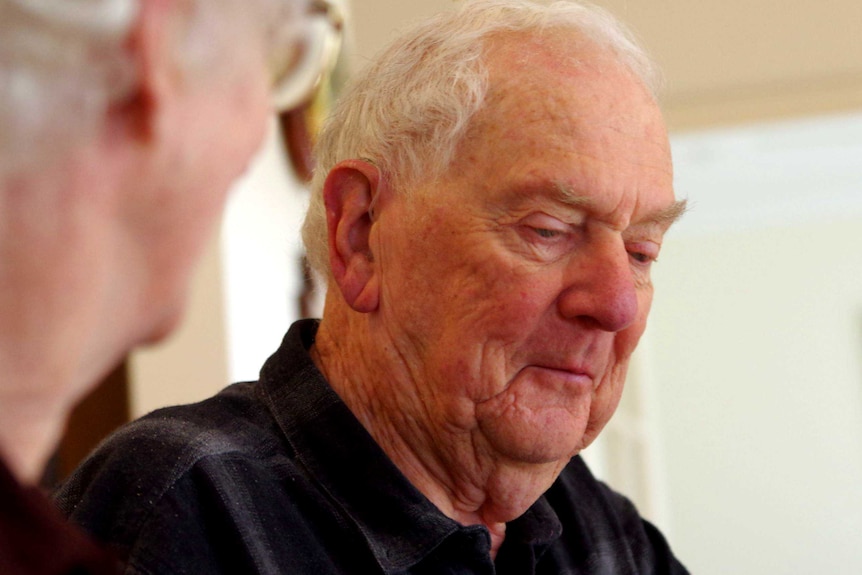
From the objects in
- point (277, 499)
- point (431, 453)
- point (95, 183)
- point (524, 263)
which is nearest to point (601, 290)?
point (524, 263)

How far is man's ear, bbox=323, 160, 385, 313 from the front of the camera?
121 centimetres

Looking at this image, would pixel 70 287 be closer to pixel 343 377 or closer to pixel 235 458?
pixel 235 458

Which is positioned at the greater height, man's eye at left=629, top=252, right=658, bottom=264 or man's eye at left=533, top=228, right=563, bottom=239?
man's eye at left=533, top=228, right=563, bottom=239

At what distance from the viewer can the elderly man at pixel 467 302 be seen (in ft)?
3.63

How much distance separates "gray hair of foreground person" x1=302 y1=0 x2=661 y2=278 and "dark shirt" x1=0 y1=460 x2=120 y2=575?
746 mm

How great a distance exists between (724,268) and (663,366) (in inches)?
33.8

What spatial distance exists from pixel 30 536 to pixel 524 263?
2.42 feet

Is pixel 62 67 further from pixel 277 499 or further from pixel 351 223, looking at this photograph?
pixel 351 223

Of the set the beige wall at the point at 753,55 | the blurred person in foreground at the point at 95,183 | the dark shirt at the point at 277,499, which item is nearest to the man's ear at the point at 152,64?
the blurred person in foreground at the point at 95,183

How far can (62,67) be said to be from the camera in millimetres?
502

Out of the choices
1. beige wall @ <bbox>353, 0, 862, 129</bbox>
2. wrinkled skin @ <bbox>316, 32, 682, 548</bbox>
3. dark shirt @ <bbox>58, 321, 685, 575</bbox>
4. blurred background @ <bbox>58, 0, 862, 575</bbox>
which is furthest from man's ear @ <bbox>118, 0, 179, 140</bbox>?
blurred background @ <bbox>58, 0, 862, 575</bbox>

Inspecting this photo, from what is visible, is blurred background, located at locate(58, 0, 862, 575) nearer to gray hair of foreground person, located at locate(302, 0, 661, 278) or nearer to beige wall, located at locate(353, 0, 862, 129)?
beige wall, located at locate(353, 0, 862, 129)

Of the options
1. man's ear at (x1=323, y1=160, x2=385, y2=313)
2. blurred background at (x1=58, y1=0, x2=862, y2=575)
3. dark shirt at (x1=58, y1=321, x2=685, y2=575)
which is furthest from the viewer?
blurred background at (x1=58, y1=0, x2=862, y2=575)

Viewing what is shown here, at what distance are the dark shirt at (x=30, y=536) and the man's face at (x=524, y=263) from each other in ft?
2.21
